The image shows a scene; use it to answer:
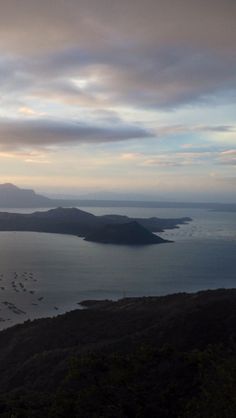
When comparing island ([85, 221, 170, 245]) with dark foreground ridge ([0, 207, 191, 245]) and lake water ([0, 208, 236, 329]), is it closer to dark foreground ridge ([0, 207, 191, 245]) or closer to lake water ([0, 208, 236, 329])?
dark foreground ridge ([0, 207, 191, 245])

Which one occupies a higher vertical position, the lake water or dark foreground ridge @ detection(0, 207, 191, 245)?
dark foreground ridge @ detection(0, 207, 191, 245)

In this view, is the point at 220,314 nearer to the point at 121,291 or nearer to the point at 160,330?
the point at 160,330

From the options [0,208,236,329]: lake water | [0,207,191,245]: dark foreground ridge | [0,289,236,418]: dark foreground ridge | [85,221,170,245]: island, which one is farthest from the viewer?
[0,207,191,245]: dark foreground ridge

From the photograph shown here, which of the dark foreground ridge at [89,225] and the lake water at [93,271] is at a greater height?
the dark foreground ridge at [89,225]

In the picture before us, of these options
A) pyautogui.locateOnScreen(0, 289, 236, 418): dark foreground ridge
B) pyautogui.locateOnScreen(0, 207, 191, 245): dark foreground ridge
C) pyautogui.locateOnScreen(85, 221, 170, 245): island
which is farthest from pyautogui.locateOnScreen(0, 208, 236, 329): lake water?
pyautogui.locateOnScreen(0, 207, 191, 245): dark foreground ridge

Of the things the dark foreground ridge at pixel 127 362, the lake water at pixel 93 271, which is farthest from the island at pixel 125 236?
the dark foreground ridge at pixel 127 362

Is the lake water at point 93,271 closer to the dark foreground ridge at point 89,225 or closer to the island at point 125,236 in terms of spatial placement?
the island at point 125,236

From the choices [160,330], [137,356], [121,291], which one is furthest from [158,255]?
[137,356]
